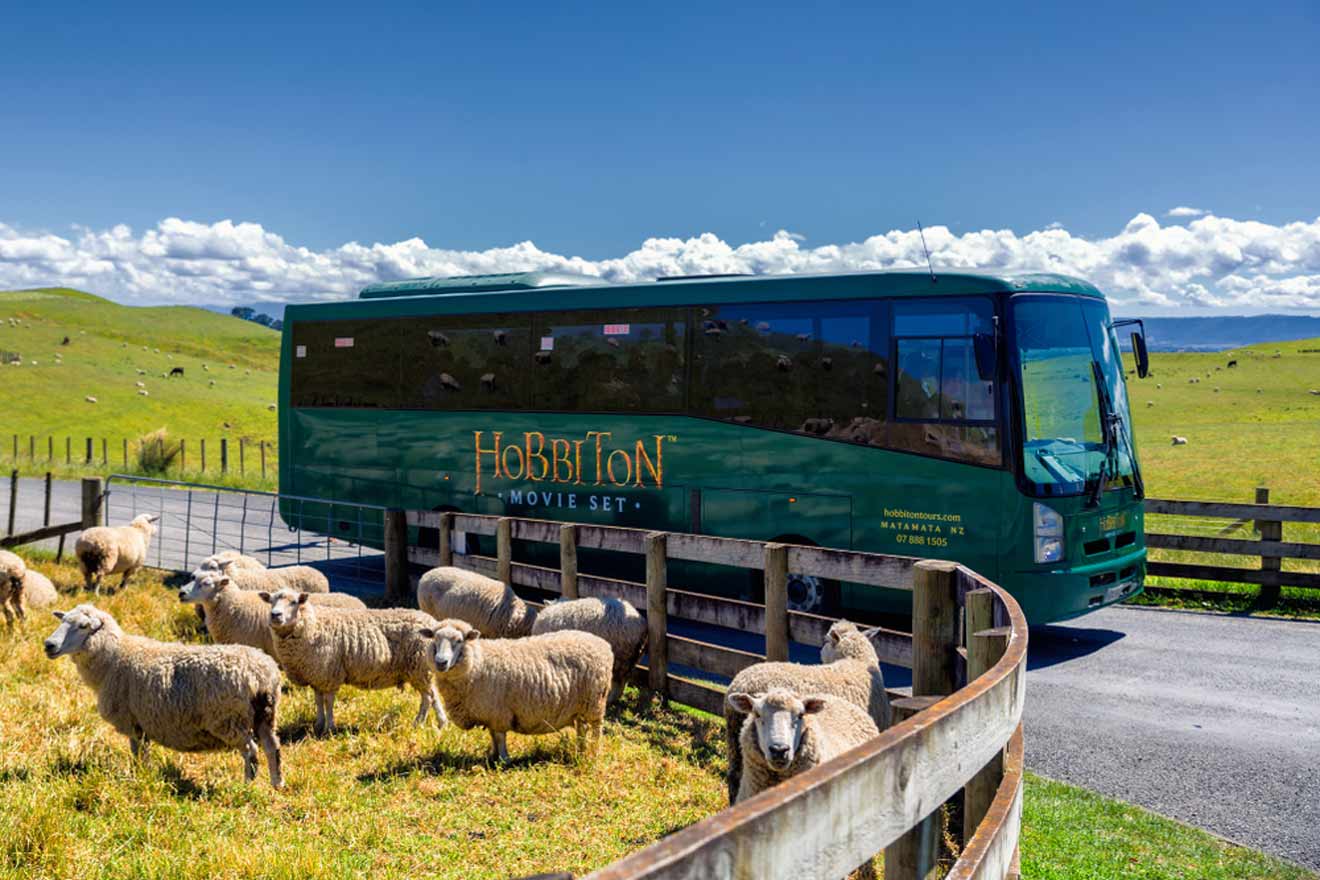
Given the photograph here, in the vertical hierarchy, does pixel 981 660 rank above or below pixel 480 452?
below

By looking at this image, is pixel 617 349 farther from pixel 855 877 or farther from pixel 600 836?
pixel 855 877

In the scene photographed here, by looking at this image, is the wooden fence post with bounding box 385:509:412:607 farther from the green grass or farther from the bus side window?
the bus side window

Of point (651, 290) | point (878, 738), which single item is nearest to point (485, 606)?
point (651, 290)

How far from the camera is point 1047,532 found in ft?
33.7

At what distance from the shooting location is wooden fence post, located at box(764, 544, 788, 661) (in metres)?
7.07

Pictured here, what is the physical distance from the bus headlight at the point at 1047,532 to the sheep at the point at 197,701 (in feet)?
23.9

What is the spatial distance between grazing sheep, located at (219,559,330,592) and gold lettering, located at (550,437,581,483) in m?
3.77

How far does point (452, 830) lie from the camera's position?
5.55 meters

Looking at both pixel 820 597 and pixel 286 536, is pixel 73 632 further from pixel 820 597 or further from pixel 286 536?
pixel 286 536

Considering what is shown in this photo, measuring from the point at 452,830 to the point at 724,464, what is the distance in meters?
6.90

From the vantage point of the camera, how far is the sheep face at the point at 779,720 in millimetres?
4379

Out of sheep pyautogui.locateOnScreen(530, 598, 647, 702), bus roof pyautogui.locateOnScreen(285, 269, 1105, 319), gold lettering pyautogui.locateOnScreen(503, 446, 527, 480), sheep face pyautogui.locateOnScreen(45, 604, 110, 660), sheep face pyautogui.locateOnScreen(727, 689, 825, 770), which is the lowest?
sheep pyautogui.locateOnScreen(530, 598, 647, 702)

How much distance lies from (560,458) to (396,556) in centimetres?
264

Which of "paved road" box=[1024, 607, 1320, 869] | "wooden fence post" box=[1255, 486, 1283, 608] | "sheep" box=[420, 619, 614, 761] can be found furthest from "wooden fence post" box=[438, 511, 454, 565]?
"wooden fence post" box=[1255, 486, 1283, 608]
